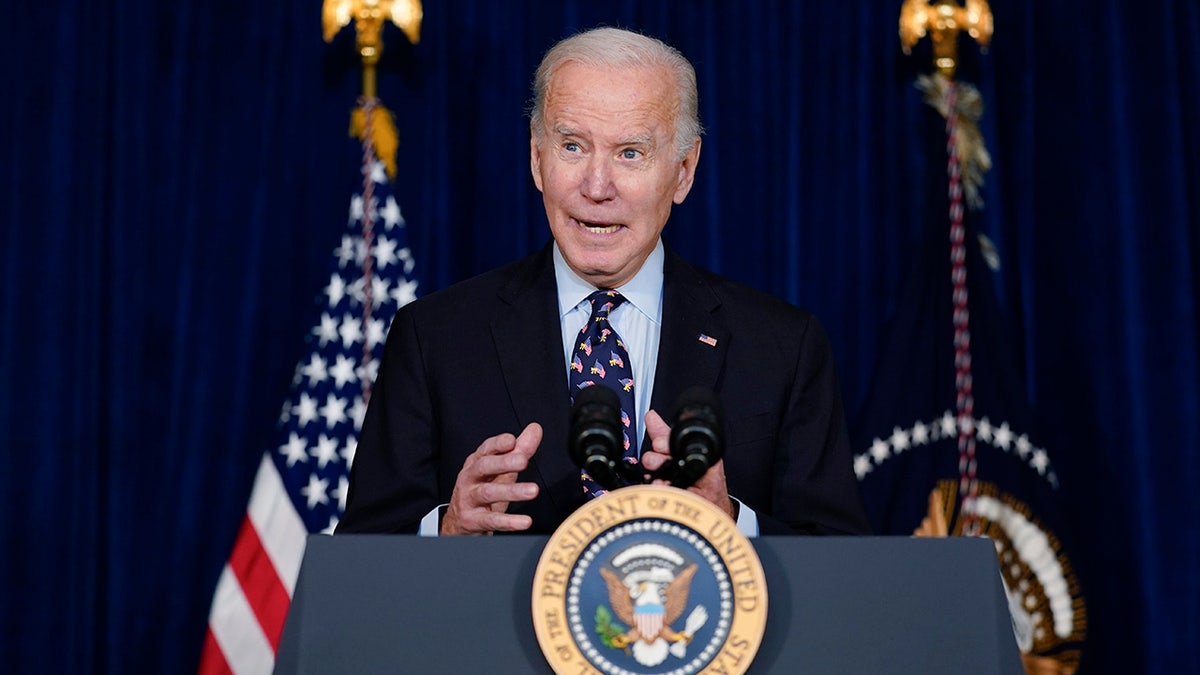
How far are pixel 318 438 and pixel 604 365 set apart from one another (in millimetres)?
1635

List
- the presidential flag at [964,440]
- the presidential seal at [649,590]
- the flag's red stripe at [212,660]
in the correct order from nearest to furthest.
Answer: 1. the presidential seal at [649,590]
2. the flag's red stripe at [212,660]
3. the presidential flag at [964,440]

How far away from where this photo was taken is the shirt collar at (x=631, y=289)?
229 cm

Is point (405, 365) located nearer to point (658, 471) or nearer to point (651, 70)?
point (651, 70)

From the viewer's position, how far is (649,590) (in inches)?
52.9

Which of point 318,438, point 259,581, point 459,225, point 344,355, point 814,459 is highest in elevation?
point 459,225

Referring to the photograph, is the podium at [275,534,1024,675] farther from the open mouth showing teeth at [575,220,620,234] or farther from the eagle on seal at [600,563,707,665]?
the open mouth showing teeth at [575,220,620,234]

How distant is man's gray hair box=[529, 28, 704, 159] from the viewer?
2.18 metres

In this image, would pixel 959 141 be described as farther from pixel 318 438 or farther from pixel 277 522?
pixel 277 522

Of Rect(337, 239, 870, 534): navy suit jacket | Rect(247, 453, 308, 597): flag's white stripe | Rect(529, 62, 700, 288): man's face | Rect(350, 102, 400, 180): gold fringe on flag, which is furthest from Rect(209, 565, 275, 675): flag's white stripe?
Rect(529, 62, 700, 288): man's face

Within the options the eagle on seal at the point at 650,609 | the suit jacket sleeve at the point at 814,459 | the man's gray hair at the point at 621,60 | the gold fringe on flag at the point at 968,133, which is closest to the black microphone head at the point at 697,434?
the eagle on seal at the point at 650,609

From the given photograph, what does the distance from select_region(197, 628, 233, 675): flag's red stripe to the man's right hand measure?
6.56 ft

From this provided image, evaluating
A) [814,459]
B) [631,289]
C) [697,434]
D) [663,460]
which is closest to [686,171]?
[631,289]

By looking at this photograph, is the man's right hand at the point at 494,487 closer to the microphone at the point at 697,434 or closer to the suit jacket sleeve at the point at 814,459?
the microphone at the point at 697,434

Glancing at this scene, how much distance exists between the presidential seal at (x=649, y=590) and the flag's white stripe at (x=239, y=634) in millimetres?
2338
